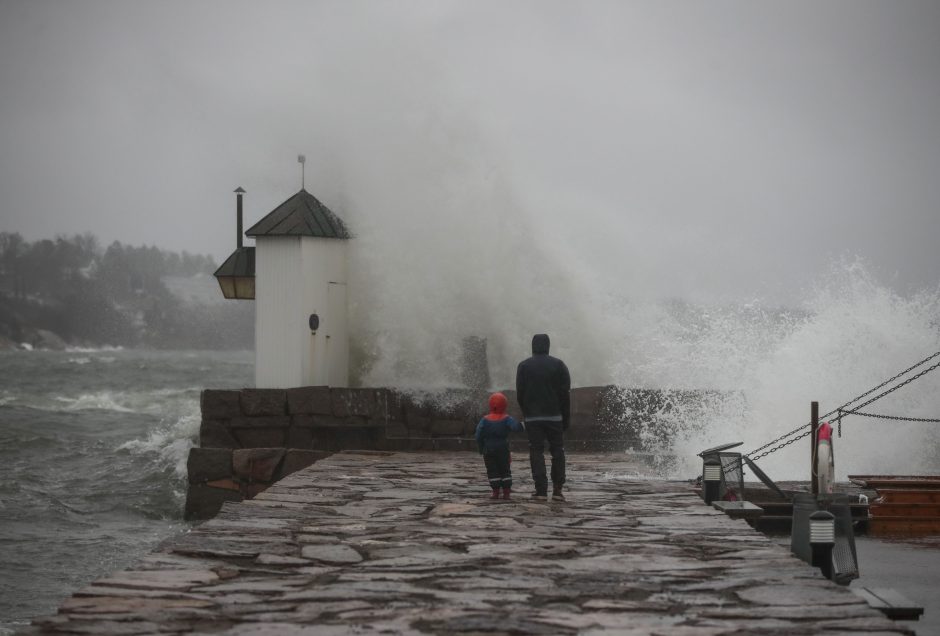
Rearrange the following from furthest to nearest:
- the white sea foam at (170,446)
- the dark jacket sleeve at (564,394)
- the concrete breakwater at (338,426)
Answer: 1. the white sea foam at (170,446)
2. the concrete breakwater at (338,426)
3. the dark jacket sleeve at (564,394)

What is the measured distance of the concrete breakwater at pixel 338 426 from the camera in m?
14.8

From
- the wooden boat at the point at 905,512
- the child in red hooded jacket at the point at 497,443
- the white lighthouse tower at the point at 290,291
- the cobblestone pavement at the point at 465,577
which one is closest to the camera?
the cobblestone pavement at the point at 465,577

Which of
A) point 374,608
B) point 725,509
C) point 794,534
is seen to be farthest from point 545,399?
point 374,608

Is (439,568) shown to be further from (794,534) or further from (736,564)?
(794,534)

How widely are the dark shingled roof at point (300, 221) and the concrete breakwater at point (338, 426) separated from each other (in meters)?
2.14

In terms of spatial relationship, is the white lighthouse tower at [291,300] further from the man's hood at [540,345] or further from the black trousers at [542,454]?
the black trousers at [542,454]

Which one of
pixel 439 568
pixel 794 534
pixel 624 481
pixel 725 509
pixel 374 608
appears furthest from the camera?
pixel 624 481

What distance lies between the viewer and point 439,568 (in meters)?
6.95

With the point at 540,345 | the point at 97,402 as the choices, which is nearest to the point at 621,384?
the point at 540,345

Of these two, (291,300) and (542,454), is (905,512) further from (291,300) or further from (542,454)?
(291,300)

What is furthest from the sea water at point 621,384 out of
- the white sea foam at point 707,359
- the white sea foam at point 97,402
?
the white sea foam at point 97,402

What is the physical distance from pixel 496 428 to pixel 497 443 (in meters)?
0.13

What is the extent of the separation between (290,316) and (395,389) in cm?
174

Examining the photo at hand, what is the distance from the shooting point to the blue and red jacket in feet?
33.6
